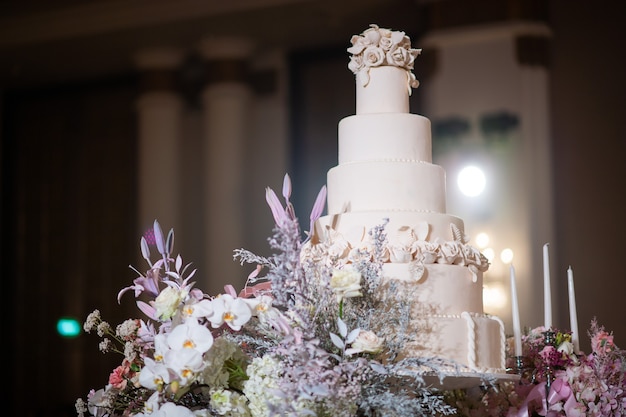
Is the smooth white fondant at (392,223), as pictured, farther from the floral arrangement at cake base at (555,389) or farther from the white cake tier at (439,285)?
the floral arrangement at cake base at (555,389)

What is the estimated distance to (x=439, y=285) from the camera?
228cm

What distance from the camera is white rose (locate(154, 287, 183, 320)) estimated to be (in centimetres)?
202

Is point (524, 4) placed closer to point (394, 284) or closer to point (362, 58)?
point (362, 58)

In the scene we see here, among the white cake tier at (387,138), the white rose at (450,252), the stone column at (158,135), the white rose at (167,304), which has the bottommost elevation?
the white rose at (167,304)

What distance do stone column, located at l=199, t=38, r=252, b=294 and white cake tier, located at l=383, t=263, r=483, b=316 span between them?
3568 millimetres

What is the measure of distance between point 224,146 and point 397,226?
3.80 meters

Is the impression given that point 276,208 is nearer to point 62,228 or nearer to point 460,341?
point 460,341

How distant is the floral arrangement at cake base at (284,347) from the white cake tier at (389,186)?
22cm

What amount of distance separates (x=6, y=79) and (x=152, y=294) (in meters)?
4.92

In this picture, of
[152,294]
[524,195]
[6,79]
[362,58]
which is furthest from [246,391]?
[6,79]

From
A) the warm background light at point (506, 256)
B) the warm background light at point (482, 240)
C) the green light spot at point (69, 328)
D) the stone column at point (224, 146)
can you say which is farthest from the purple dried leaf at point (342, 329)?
the green light spot at point (69, 328)

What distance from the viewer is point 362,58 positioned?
8.16 ft

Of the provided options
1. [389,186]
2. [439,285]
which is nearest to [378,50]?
[389,186]

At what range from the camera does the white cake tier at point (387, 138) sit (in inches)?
95.5
